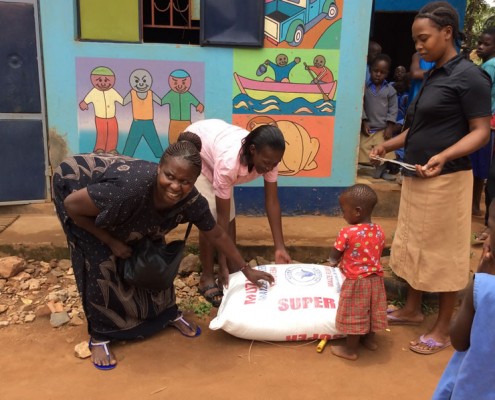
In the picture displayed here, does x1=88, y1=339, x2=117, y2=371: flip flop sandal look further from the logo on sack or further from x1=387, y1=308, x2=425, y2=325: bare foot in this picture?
x1=387, y1=308, x2=425, y2=325: bare foot

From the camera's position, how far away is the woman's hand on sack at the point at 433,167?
2525mm

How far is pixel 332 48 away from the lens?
14.4 feet

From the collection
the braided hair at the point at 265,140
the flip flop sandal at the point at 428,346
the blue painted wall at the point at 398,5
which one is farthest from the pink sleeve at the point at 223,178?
the blue painted wall at the point at 398,5

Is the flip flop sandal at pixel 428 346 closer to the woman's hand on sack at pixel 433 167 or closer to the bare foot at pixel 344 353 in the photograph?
the bare foot at pixel 344 353

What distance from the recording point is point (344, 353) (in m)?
2.79

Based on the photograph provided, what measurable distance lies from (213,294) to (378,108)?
9.72ft

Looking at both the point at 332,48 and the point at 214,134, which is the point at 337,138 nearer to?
the point at 332,48

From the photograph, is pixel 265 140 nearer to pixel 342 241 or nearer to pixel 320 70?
pixel 342 241

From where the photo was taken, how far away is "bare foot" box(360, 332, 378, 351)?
9.50 ft

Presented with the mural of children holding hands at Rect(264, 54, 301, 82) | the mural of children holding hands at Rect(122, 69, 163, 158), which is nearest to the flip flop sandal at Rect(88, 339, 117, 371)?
the mural of children holding hands at Rect(122, 69, 163, 158)

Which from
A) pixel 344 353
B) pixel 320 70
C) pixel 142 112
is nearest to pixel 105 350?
pixel 344 353

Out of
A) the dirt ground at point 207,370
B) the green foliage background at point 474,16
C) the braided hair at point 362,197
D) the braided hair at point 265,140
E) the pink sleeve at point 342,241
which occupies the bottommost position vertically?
the dirt ground at point 207,370

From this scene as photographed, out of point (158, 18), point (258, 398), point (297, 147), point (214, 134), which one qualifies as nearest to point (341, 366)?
point (258, 398)

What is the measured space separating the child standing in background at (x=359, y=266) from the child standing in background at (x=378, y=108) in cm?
264
